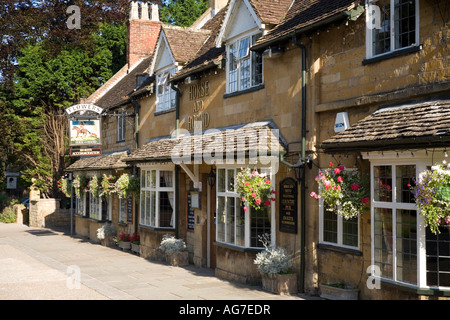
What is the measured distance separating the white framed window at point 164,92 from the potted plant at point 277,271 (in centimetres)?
797

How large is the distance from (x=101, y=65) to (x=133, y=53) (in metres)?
9.58

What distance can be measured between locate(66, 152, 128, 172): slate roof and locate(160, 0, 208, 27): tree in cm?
1757

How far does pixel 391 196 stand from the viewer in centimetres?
941

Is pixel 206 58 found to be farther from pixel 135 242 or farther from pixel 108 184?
pixel 108 184

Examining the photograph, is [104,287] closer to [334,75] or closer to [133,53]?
[334,75]

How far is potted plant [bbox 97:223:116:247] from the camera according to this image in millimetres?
22125

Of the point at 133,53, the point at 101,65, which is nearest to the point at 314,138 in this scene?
the point at 133,53

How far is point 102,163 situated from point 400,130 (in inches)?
647

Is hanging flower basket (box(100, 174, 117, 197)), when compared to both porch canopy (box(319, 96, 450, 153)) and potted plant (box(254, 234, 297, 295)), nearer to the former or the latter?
potted plant (box(254, 234, 297, 295))

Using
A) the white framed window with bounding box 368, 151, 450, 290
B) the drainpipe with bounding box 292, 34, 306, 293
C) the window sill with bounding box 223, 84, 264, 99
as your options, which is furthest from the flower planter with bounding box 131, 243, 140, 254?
the white framed window with bounding box 368, 151, 450, 290

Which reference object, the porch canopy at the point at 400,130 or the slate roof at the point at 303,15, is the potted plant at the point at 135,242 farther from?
the porch canopy at the point at 400,130

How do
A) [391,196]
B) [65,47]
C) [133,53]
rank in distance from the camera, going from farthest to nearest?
1. [65,47]
2. [133,53]
3. [391,196]

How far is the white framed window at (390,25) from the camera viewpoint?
9.53 meters

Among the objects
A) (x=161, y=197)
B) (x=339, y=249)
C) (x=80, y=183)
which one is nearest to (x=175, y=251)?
(x=161, y=197)
